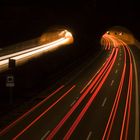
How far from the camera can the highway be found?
23578 millimetres

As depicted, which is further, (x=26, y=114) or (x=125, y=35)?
(x=125, y=35)

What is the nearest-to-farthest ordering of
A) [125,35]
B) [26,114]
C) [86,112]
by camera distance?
[26,114] → [86,112] → [125,35]

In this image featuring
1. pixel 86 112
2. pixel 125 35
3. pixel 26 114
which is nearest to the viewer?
pixel 26 114

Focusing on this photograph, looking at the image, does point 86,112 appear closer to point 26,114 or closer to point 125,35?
point 26,114

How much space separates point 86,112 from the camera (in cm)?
2922

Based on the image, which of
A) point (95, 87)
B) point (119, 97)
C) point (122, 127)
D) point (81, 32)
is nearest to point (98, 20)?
point (81, 32)

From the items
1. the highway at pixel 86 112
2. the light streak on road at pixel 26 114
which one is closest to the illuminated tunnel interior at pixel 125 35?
the highway at pixel 86 112

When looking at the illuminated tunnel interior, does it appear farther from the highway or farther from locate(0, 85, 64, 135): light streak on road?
locate(0, 85, 64, 135): light streak on road

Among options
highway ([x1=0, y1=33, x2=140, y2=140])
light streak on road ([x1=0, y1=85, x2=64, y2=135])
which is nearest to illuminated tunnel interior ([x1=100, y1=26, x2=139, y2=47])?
highway ([x1=0, y1=33, x2=140, y2=140])

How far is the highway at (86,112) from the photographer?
77.4 feet

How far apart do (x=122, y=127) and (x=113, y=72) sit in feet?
79.2

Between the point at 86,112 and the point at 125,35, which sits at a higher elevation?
the point at 86,112

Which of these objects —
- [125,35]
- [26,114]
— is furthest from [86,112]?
[125,35]

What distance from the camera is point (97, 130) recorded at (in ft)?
80.3
